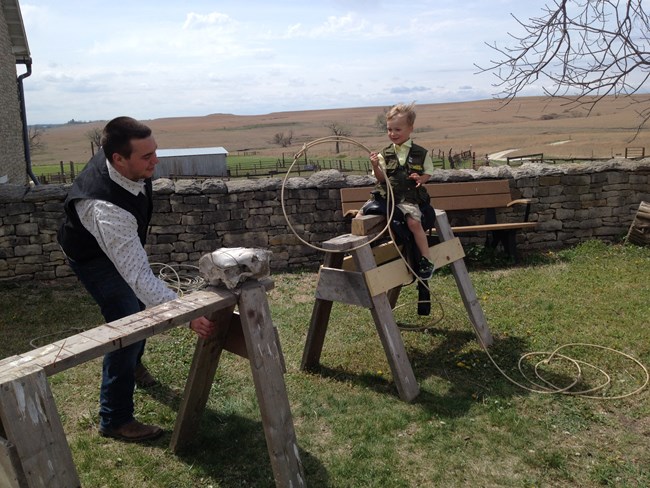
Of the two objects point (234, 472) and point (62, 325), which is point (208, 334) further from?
point (62, 325)

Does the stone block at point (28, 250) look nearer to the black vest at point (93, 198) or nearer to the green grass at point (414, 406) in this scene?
the green grass at point (414, 406)

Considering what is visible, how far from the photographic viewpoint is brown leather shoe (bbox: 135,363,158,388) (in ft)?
15.0

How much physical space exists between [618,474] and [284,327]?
10.9 feet

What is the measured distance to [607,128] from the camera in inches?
2675

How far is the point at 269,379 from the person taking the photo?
3.07 m

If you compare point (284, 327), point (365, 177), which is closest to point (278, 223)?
point (365, 177)

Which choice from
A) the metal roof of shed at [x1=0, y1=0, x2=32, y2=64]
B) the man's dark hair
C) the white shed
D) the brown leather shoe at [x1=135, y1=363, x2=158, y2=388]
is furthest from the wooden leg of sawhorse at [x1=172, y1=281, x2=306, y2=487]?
the white shed

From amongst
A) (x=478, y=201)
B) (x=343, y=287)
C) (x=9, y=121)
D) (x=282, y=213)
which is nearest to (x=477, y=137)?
(x=9, y=121)

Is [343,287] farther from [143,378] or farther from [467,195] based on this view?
[467,195]

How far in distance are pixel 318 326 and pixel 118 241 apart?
205cm

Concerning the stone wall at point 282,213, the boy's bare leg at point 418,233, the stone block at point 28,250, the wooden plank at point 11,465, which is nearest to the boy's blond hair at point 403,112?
the boy's bare leg at point 418,233

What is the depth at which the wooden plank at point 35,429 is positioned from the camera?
208 cm

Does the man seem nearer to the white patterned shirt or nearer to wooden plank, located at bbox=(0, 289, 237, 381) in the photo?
the white patterned shirt

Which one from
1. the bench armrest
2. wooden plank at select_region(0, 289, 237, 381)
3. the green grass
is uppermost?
wooden plank at select_region(0, 289, 237, 381)
